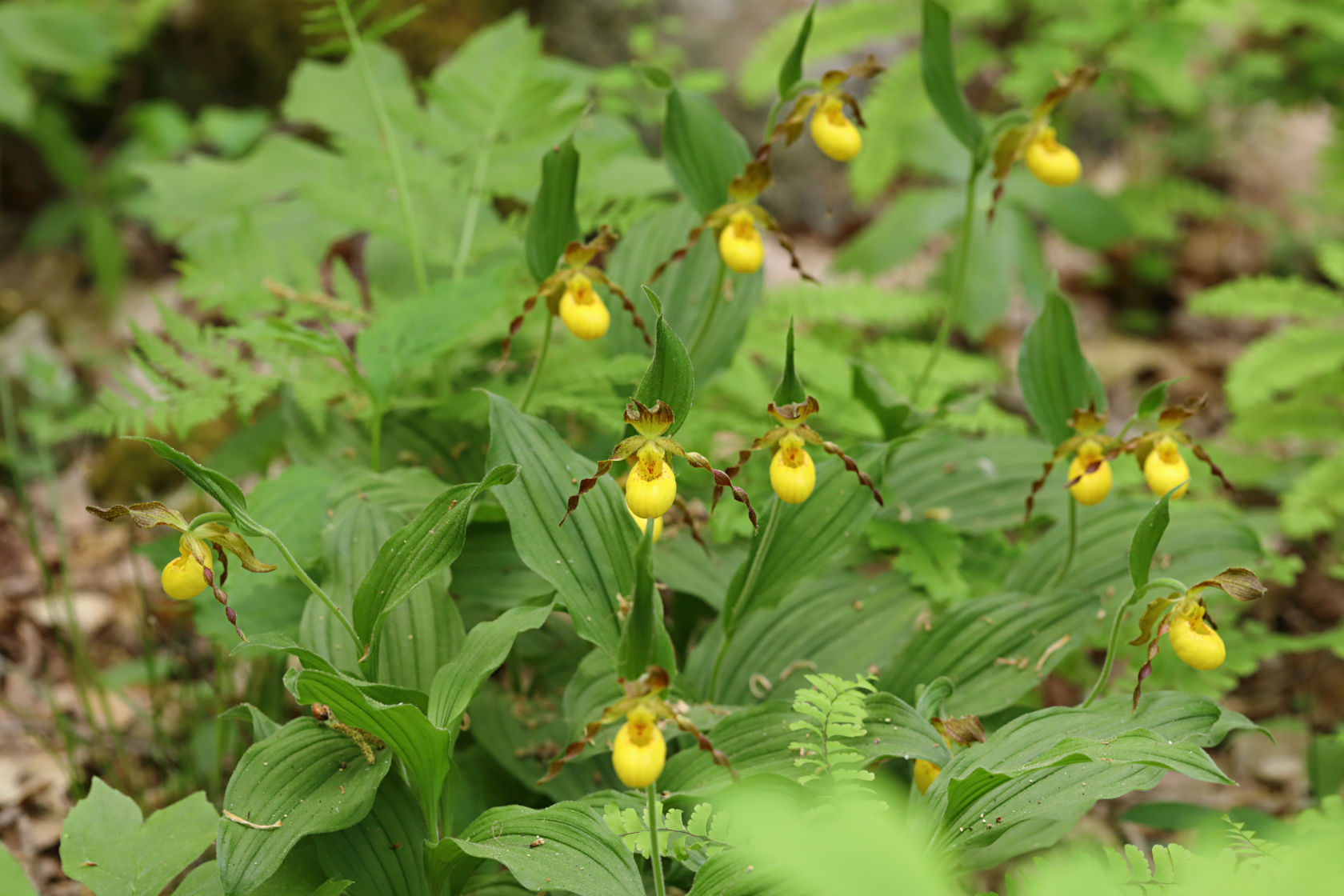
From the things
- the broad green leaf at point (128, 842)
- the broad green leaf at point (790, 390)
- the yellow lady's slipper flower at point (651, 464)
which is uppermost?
the broad green leaf at point (790, 390)

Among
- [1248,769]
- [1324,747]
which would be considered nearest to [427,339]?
[1324,747]

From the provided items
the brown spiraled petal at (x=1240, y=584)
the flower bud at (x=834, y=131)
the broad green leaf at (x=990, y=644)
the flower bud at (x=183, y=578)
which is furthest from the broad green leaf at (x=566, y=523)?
the brown spiraled petal at (x=1240, y=584)

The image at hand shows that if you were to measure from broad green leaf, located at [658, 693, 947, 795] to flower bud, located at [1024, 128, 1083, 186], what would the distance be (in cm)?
95

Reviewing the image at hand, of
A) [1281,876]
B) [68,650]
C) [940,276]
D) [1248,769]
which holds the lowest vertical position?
[1248,769]

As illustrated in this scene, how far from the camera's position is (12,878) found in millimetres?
978

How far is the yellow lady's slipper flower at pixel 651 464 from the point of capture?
1.09 m

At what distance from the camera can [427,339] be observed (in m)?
1.58

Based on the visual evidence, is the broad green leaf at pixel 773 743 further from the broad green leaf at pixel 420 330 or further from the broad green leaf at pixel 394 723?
the broad green leaf at pixel 420 330

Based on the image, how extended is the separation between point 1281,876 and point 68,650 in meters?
2.00

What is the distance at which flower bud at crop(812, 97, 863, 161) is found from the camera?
148 centimetres

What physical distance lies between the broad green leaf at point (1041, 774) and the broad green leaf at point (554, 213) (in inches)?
37.8

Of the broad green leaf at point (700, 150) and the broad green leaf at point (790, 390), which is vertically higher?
the broad green leaf at point (700, 150)

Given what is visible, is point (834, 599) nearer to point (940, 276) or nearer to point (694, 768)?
point (694, 768)

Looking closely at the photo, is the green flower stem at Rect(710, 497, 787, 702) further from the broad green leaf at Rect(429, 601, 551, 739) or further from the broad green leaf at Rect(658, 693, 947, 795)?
the broad green leaf at Rect(429, 601, 551, 739)
